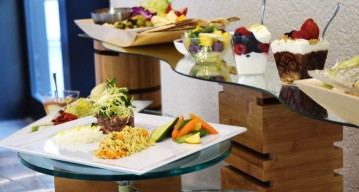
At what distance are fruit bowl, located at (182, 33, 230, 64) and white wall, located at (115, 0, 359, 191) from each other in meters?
0.59

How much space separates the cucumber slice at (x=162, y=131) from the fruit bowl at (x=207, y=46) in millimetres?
430

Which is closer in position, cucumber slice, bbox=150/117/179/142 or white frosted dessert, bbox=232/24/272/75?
cucumber slice, bbox=150/117/179/142

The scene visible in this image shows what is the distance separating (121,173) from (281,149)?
65 cm

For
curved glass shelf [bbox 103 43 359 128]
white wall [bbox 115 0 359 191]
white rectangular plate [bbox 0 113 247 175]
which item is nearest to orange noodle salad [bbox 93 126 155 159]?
white rectangular plate [bbox 0 113 247 175]

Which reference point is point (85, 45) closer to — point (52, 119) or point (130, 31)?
point (130, 31)

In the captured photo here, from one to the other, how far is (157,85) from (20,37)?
302 cm

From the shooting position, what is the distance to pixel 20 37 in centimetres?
586

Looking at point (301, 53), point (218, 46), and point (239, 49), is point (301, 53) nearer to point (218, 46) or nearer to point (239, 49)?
point (239, 49)

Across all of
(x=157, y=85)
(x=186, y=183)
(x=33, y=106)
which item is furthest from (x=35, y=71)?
(x=157, y=85)

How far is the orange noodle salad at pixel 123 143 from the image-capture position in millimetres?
1603

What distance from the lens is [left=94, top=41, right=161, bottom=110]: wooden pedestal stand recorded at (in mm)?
3070

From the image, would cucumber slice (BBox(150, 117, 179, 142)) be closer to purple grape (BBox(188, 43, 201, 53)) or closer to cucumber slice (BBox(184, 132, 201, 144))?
cucumber slice (BBox(184, 132, 201, 144))

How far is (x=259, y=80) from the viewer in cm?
190

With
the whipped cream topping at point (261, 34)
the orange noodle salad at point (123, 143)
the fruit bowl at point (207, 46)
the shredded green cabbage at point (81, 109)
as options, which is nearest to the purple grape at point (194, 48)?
the fruit bowl at point (207, 46)
